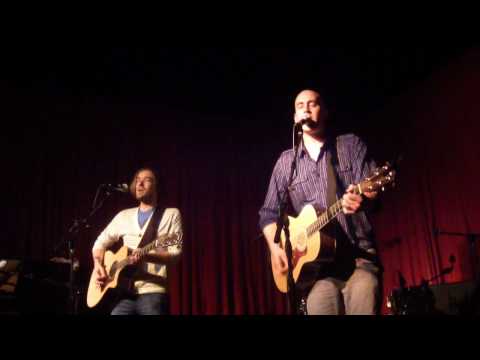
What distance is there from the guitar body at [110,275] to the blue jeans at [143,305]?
216 millimetres

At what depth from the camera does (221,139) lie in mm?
8766

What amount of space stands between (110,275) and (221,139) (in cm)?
479

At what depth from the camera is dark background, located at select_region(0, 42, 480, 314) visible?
7.01 m

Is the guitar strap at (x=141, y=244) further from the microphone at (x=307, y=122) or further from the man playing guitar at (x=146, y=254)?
the microphone at (x=307, y=122)

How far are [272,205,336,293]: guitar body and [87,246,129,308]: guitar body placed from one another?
158 cm

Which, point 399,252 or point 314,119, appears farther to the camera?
point 399,252

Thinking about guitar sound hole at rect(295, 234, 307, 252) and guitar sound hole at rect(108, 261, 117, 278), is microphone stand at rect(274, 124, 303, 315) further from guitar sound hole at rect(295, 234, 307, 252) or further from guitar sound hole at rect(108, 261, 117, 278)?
guitar sound hole at rect(108, 261, 117, 278)

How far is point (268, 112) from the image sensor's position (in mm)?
8797

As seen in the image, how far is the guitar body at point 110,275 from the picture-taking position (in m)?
4.21

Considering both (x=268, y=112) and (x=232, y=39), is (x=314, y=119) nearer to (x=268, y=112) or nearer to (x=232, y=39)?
(x=232, y=39)

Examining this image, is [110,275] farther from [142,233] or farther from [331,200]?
[331,200]

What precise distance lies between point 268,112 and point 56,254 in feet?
15.7

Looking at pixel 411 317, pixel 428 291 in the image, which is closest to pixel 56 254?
pixel 428 291

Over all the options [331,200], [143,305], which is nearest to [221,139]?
[143,305]
